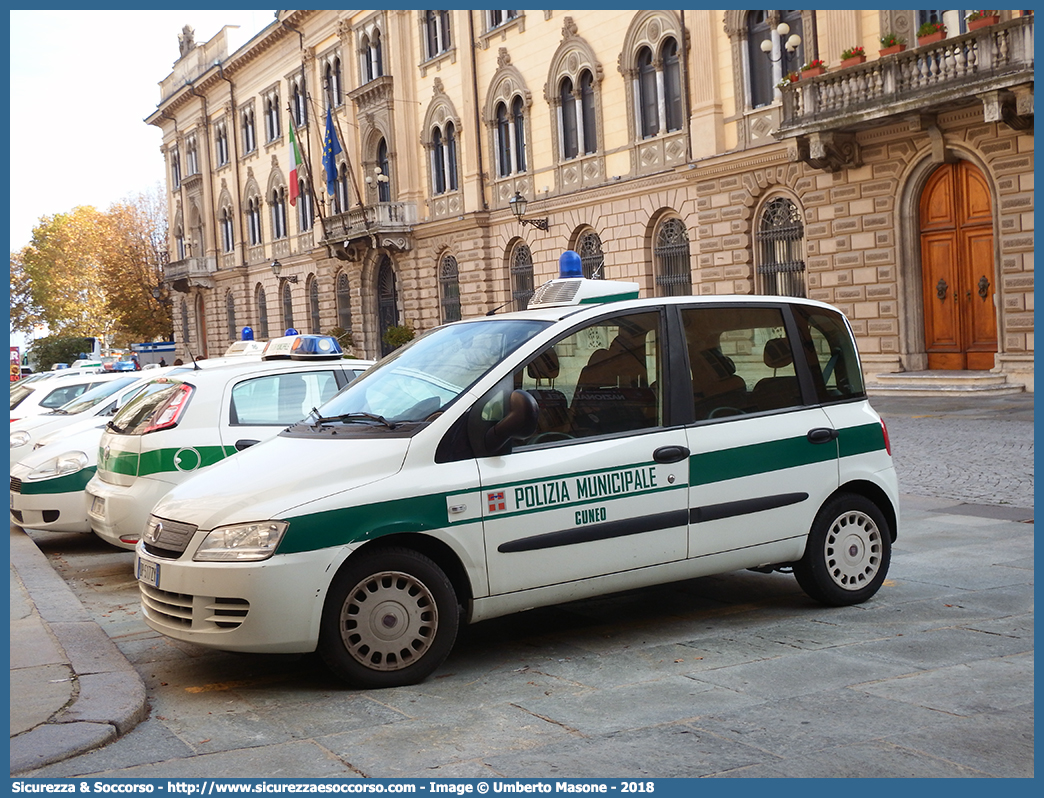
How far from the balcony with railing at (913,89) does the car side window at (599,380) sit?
14990mm

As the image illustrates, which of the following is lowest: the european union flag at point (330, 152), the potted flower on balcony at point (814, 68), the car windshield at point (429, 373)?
the car windshield at point (429, 373)

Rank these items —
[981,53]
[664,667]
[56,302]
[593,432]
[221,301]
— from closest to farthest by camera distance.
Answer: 1. [664,667]
2. [593,432]
3. [981,53]
4. [221,301]
5. [56,302]

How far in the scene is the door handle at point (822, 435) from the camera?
659 centimetres

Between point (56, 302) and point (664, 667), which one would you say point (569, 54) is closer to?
point (664, 667)

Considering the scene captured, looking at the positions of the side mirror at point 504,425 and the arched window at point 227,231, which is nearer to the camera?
the side mirror at point 504,425

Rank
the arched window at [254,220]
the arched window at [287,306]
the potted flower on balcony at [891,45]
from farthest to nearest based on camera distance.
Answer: the arched window at [254,220] → the arched window at [287,306] → the potted flower on balcony at [891,45]

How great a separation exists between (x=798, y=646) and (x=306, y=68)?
147ft

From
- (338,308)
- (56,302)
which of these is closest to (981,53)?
(338,308)

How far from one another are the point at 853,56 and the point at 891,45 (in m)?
0.92

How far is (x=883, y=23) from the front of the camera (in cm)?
2203

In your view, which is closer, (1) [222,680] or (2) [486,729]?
(2) [486,729]

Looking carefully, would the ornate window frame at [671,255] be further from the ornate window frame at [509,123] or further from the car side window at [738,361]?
the car side window at [738,361]

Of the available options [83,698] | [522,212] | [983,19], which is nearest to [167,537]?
[83,698]

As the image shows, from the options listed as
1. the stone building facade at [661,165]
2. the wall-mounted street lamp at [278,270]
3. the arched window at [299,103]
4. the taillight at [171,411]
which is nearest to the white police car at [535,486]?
the stone building facade at [661,165]
